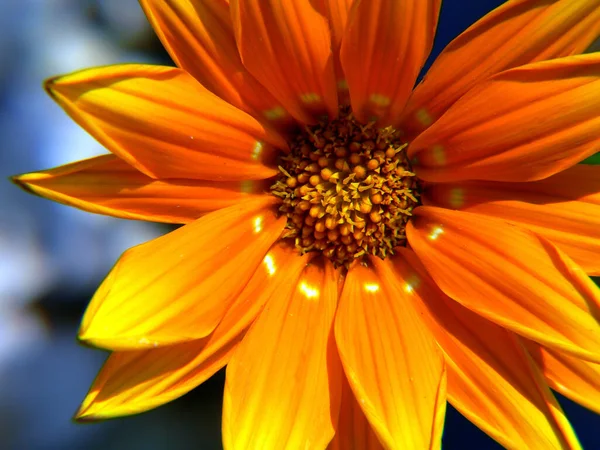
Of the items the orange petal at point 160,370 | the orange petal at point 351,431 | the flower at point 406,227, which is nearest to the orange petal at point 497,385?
the flower at point 406,227

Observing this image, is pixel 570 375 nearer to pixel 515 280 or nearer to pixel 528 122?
pixel 515 280

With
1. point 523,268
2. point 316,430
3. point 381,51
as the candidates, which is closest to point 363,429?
point 316,430

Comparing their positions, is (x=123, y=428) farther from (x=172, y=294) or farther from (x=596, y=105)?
(x=596, y=105)

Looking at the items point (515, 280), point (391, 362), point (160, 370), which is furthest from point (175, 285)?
point (515, 280)

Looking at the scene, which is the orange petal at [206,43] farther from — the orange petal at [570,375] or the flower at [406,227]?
the orange petal at [570,375]

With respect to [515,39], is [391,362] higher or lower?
lower

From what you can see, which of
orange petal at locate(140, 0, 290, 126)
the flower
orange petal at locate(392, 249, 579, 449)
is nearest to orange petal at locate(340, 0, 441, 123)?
the flower

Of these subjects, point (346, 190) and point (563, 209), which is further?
point (346, 190)
